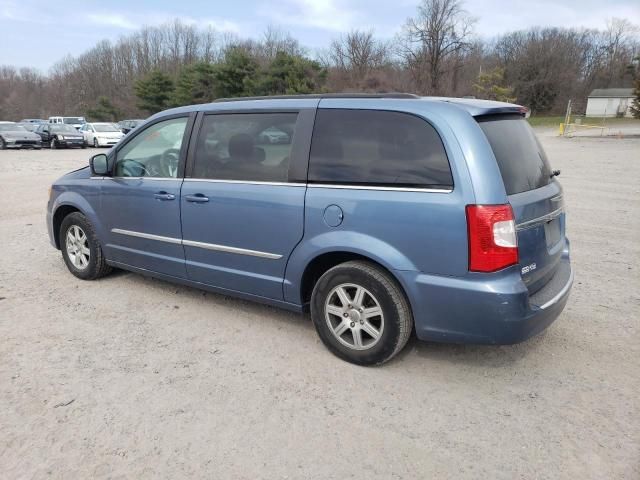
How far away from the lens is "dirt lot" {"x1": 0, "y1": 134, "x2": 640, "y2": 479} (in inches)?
101

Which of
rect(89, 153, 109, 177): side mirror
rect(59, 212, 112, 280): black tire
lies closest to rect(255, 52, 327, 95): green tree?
rect(59, 212, 112, 280): black tire

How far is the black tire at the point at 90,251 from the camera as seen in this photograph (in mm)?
5090

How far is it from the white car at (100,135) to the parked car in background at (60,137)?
616 millimetres

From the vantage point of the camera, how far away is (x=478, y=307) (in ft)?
9.80

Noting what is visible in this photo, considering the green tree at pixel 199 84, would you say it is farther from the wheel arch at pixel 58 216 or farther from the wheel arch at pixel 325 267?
the wheel arch at pixel 325 267

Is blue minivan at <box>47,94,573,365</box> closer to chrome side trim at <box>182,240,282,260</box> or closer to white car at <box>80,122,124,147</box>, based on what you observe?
chrome side trim at <box>182,240,282,260</box>

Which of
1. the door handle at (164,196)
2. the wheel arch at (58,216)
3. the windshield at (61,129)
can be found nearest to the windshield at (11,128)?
the windshield at (61,129)

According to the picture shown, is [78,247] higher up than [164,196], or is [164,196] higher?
[164,196]

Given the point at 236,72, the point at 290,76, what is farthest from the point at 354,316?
the point at 236,72

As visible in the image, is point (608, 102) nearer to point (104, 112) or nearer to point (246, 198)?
point (104, 112)

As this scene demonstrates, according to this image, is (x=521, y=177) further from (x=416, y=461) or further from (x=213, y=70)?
(x=213, y=70)

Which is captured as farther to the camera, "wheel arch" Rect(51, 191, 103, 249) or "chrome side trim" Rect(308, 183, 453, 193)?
"wheel arch" Rect(51, 191, 103, 249)

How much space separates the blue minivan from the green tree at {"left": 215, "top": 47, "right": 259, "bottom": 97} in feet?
149

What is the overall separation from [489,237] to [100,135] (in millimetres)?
30293
